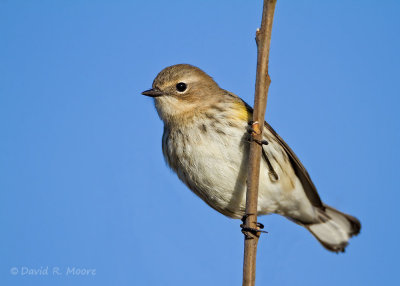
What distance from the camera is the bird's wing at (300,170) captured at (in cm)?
699

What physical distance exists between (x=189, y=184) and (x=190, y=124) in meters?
0.95

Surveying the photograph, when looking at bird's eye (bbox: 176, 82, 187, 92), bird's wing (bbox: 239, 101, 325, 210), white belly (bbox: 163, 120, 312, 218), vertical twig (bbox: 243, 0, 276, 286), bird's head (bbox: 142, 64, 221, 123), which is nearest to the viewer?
vertical twig (bbox: 243, 0, 276, 286)

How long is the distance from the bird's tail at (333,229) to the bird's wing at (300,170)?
1.85ft

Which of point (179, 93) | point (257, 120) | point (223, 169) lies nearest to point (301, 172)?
point (223, 169)

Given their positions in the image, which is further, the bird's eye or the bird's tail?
the bird's tail

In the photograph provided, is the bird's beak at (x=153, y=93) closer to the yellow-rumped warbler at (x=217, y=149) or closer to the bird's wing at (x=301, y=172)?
the yellow-rumped warbler at (x=217, y=149)

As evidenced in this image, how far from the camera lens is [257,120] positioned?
15.7 feet

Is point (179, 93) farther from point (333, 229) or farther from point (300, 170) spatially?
point (333, 229)

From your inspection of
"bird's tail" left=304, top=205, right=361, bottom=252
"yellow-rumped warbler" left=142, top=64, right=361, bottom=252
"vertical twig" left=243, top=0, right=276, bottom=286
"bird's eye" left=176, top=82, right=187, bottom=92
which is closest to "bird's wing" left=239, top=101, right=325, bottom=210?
"yellow-rumped warbler" left=142, top=64, right=361, bottom=252

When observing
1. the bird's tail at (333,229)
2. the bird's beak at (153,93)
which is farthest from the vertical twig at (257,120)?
the bird's tail at (333,229)

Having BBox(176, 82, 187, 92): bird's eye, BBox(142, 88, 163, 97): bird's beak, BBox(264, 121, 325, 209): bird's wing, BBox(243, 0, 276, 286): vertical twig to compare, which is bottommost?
BBox(243, 0, 276, 286): vertical twig

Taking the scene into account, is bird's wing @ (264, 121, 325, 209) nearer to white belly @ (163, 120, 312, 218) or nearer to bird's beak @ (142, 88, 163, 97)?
white belly @ (163, 120, 312, 218)

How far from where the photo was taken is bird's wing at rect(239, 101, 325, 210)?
6992mm

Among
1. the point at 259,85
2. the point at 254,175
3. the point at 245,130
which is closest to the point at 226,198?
the point at 245,130
